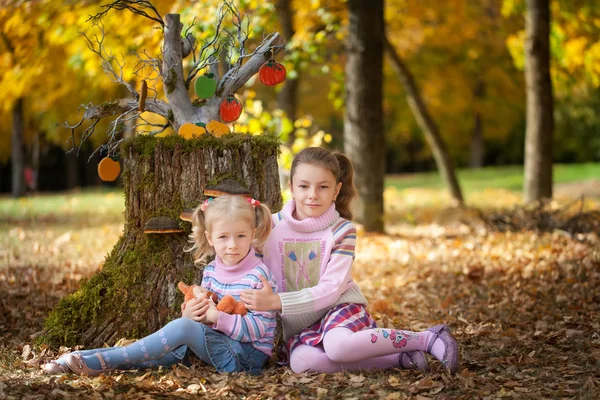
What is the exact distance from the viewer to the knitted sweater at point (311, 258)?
3787 millimetres

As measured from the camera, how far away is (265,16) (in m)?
9.45

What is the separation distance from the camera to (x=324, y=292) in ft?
12.2

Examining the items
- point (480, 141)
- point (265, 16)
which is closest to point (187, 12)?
point (265, 16)

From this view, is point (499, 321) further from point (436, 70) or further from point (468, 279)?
point (436, 70)

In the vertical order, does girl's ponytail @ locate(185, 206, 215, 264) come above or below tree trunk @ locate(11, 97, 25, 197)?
below

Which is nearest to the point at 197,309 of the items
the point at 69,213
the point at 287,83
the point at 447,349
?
the point at 447,349

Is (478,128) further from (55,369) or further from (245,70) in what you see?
(55,369)

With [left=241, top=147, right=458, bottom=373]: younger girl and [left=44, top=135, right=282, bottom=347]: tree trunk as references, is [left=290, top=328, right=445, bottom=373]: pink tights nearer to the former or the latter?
[left=241, top=147, right=458, bottom=373]: younger girl

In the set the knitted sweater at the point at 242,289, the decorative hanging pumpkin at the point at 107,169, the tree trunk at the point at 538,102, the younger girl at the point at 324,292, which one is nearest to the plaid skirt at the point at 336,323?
the younger girl at the point at 324,292

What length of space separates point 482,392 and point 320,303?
0.91 m

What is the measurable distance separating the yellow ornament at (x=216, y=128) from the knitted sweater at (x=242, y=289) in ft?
2.62

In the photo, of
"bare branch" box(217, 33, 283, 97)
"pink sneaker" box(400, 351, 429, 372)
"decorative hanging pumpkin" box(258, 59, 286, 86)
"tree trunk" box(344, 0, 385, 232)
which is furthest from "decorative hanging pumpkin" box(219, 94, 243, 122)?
"tree trunk" box(344, 0, 385, 232)

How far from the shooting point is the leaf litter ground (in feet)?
11.2

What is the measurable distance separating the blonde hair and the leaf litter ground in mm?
633
